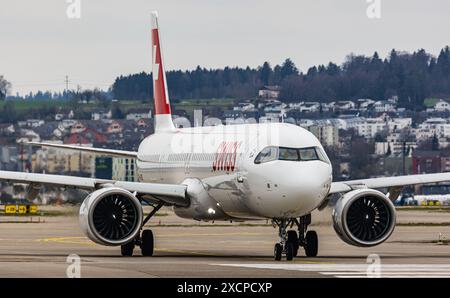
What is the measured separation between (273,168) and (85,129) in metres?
96.6

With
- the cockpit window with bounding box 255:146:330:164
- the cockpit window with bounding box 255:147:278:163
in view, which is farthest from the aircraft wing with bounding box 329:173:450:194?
the cockpit window with bounding box 255:147:278:163

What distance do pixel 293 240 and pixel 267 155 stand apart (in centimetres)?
241

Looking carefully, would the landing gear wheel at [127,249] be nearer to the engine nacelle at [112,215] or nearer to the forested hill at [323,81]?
the engine nacelle at [112,215]

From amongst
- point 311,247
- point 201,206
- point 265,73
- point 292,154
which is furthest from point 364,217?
point 265,73

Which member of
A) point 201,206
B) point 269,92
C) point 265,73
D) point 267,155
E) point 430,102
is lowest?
point 430,102

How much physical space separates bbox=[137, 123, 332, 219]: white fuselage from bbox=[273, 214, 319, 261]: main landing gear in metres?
0.51

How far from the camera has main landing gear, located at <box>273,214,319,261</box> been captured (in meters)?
37.5

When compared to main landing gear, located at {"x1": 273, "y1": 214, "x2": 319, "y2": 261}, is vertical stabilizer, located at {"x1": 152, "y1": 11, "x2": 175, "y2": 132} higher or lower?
higher

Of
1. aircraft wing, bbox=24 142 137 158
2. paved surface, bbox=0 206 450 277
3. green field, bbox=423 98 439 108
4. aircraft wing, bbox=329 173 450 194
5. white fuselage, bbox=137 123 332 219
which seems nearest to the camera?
paved surface, bbox=0 206 450 277

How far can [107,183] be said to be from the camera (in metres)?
40.8

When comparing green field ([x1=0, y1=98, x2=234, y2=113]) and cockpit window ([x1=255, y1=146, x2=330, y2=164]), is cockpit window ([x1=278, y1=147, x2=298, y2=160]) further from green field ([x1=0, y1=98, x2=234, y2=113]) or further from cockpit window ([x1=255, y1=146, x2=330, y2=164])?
green field ([x1=0, y1=98, x2=234, y2=113])

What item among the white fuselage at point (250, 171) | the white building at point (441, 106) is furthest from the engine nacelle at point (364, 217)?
the white building at point (441, 106)

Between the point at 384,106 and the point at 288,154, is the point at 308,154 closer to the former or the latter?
the point at 288,154

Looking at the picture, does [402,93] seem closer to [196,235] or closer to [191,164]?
[196,235]
